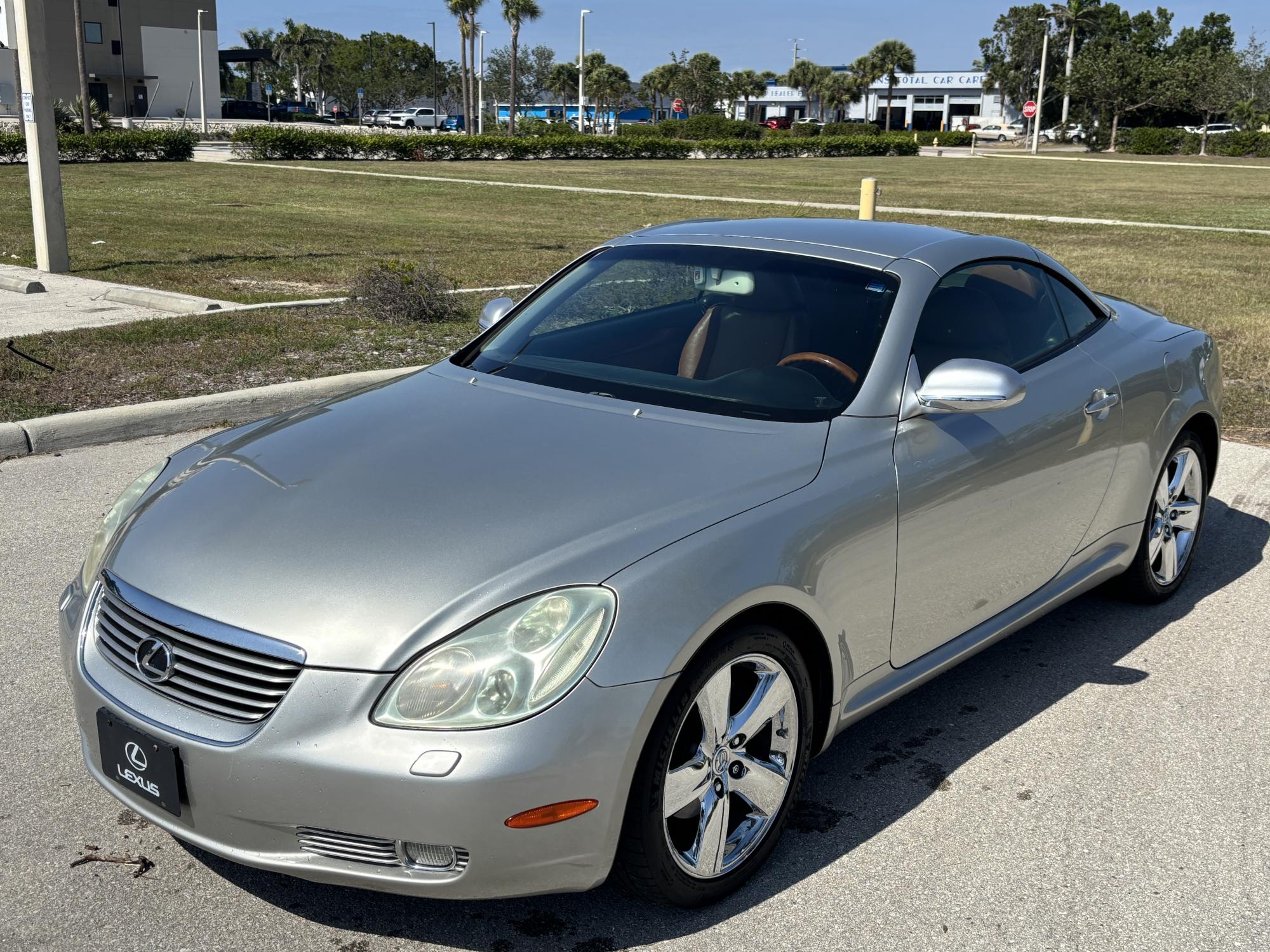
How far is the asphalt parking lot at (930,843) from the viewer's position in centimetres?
287

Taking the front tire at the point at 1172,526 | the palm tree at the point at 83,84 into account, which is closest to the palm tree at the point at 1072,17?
the palm tree at the point at 83,84

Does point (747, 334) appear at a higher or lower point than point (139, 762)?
higher

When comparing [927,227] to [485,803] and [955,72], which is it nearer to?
[485,803]

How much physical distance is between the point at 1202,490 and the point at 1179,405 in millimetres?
602

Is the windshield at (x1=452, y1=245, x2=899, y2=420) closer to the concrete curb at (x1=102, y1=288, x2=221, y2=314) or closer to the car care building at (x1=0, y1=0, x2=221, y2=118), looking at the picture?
the concrete curb at (x1=102, y1=288, x2=221, y2=314)

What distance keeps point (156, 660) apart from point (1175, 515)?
13.1 ft

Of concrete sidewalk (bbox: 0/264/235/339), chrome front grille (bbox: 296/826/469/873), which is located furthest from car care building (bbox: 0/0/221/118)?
chrome front grille (bbox: 296/826/469/873)

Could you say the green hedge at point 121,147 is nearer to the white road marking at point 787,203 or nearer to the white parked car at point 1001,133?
the white road marking at point 787,203

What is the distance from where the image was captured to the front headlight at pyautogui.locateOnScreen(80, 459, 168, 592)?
10.3 ft

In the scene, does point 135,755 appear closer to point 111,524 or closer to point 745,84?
point 111,524

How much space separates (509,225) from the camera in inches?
806

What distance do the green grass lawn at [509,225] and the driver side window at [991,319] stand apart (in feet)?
14.2

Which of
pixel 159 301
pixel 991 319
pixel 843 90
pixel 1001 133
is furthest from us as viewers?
pixel 843 90

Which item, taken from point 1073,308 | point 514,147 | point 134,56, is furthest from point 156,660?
point 134,56
